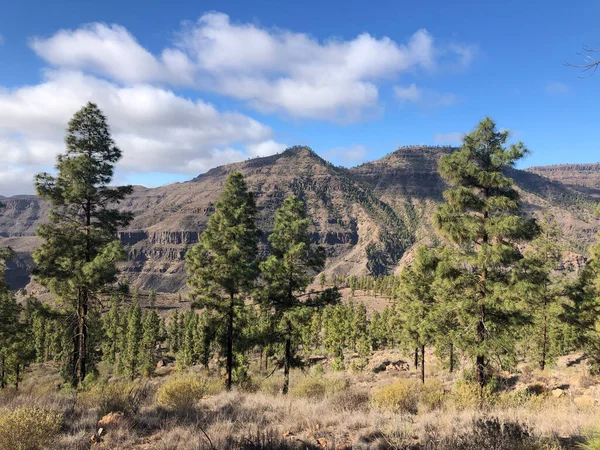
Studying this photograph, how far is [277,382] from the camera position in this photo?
60.8 ft

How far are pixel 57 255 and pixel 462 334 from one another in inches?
668

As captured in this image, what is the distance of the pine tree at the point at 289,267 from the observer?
17312 millimetres

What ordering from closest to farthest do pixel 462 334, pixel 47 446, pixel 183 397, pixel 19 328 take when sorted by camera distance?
pixel 47 446 → pixel 183 397 → pixel 462 334 → pixel 19 328

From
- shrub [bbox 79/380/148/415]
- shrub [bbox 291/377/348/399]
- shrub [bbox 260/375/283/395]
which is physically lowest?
shrub [bbox 260/375/283/395]

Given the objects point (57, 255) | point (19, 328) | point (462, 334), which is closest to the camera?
point (462, 334)

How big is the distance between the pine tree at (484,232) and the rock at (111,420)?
11.6m

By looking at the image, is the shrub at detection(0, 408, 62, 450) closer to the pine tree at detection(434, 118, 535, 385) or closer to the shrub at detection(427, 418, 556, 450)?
the shrub at detection(427, 418, 556, 450)

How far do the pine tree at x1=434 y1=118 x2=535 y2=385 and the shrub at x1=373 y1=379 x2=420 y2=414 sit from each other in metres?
4.50

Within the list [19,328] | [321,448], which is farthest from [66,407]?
[19,328]

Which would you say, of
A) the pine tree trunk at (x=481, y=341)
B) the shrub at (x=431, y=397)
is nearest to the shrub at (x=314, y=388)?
the shrub at (x=431, y=397)

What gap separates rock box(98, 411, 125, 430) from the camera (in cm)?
682

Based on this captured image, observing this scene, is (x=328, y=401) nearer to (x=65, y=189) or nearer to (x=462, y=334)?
(x=462, y=334)

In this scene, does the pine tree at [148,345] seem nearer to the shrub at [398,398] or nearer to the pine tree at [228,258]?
the pine tree at [228,258]

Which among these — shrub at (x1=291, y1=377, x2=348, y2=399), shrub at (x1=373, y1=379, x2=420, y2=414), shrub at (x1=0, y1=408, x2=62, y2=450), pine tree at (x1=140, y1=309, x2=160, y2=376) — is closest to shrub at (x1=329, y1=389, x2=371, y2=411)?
shrub at (x1=373, y1=379, x2=420, y2=414)
